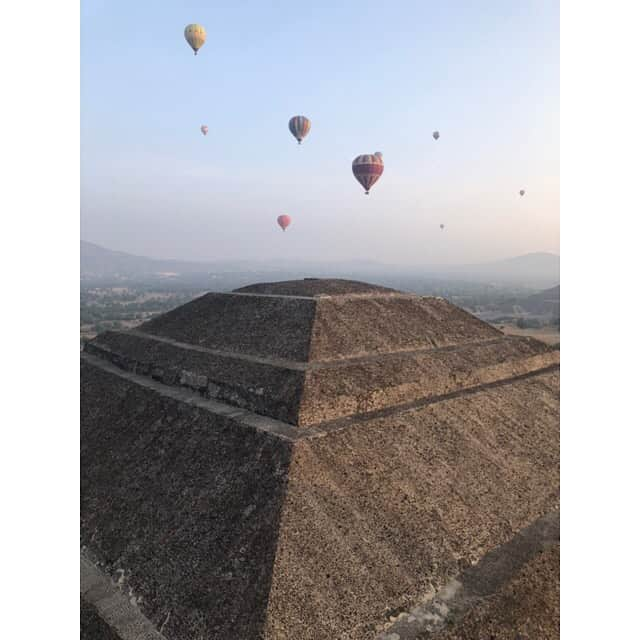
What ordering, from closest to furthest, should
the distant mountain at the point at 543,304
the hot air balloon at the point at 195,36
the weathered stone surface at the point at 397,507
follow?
1. the weathered stone surface at the point at 397,507
2. the hot air balloon at the point at 195,36
3. the distant mountain at the point at 543,304

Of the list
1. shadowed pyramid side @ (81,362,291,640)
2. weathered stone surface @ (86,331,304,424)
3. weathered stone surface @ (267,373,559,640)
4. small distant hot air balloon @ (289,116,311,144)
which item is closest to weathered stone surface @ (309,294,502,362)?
weathered stone surface @ (86,331,304,424)

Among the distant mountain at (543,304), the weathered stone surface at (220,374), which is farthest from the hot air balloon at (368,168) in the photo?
the distant mountain at (543,304)

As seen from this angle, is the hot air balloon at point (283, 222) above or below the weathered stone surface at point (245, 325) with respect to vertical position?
above

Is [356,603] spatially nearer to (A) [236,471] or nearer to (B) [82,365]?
(A) [236,471]

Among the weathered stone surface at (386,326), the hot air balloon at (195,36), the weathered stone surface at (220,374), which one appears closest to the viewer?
the weathered stone surface at (220,374)

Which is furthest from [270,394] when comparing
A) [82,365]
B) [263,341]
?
[82,365]

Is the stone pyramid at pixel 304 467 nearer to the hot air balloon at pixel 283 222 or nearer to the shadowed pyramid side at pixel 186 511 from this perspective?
the shadowed pyramid side at pixel 186 511

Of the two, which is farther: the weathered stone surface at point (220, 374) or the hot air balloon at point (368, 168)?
the hot air balloon at point (368, 168)
